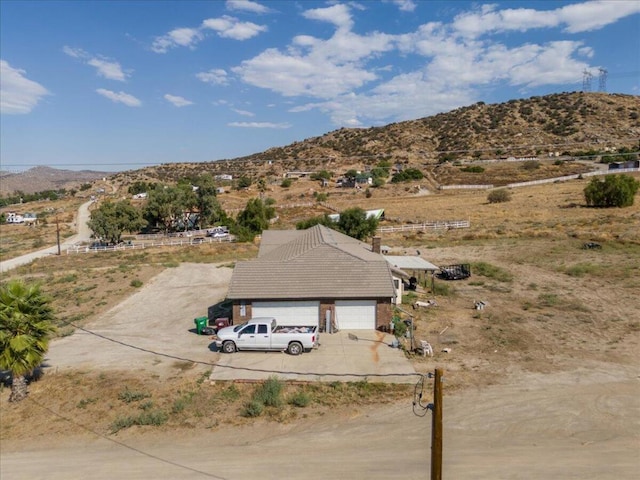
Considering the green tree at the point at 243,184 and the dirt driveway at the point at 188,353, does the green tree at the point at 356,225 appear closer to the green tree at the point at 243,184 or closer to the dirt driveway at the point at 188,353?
the dirt driveway at the point at 188,353

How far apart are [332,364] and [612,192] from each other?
61061 mm

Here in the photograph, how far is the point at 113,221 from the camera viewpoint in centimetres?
5912

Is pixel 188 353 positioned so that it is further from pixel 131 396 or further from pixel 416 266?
pixel 416 266

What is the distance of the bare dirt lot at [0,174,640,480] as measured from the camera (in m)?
12.6

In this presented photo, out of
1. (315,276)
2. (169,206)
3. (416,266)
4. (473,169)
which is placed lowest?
(416,266)

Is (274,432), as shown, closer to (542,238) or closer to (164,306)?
(164,306)

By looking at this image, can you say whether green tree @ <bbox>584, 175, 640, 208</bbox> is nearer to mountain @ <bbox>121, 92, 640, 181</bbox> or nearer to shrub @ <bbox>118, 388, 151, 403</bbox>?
mountain @ <bbox>121, 92, 640, 181</bbox>

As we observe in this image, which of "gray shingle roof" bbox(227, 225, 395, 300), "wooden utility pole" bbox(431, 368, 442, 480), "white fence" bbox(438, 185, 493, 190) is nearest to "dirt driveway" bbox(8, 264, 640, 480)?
"wooden utility pole" bbox(431, 368, 442, 480)

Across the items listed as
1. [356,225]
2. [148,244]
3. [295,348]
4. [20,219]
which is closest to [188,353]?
[295,348]

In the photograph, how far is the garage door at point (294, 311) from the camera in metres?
23.3

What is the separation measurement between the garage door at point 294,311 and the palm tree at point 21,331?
9.86 metres

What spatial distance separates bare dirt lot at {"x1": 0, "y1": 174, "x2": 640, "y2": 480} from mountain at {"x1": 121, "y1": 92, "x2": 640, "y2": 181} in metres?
97.2

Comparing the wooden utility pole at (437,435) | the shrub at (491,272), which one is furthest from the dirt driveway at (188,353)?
the shrub at (491,272)

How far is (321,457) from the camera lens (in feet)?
42.3
